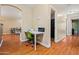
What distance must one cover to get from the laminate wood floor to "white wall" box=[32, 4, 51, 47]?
129 mm

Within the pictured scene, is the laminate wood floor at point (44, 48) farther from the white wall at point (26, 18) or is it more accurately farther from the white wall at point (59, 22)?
the white wall at point (26, 18)

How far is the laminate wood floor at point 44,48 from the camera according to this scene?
2.35 meters

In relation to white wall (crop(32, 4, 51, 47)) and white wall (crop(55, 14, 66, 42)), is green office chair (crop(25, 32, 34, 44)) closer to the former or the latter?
white wall (crop(32, 4, 51, 47))

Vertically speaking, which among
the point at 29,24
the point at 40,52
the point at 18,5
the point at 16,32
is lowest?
the point at 40,52

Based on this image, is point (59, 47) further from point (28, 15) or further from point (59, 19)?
point (28, 15)

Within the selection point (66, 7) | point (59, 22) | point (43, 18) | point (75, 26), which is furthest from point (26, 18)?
point (75, 26)

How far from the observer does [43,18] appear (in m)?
2.39

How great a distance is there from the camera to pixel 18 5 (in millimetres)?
2357

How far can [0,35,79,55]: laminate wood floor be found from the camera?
235 cm

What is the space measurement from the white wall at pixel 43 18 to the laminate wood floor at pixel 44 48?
129 mm

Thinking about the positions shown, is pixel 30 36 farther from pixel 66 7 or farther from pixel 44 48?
pixel 66 7

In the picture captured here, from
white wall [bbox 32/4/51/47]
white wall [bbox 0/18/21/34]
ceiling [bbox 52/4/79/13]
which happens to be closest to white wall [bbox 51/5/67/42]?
ceiling [bbox 52/4/79/13]
